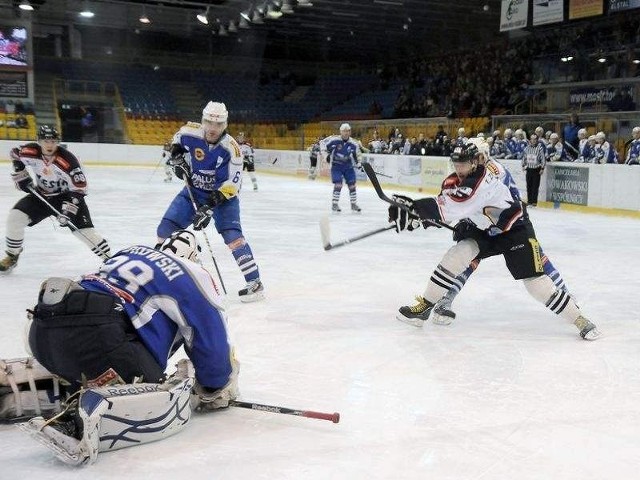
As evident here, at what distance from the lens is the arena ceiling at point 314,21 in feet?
65.2

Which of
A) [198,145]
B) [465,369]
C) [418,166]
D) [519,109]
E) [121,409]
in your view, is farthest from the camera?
[519,109]

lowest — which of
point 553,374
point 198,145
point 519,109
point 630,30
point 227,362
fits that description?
point 553,374

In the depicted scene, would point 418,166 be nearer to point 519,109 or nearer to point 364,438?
point 519,109

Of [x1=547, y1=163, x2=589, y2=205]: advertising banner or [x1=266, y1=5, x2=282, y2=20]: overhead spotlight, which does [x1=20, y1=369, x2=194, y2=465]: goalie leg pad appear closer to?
[x1=547, y1=163, x2=589, y2=205]: advertising banner

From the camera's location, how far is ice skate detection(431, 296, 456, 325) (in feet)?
13.2

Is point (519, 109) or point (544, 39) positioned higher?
point (544, 39)

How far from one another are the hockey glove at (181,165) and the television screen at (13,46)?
18709 mm

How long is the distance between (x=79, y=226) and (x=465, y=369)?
3133 mm

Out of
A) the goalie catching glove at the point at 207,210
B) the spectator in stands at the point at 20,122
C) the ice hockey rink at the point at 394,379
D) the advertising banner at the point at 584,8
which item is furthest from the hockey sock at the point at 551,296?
the spectator in stands at the point at 20,122

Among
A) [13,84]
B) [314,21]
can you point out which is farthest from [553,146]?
[13,84]

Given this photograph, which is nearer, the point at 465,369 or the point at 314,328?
the point at 465,369

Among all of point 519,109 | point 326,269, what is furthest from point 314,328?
point 519,109

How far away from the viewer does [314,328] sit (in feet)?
12.7

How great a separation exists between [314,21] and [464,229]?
19.5 m
